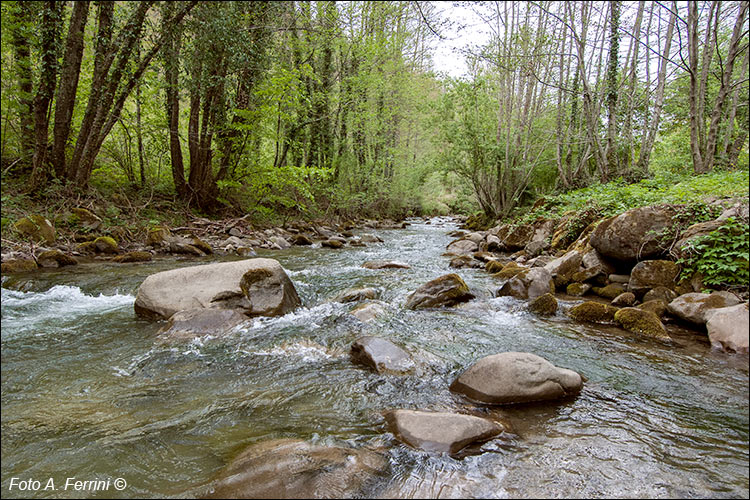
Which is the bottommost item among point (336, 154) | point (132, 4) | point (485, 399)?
point (485, 399)

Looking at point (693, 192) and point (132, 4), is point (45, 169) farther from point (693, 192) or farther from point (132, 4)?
point (693, 192)

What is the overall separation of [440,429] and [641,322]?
12.5 ft

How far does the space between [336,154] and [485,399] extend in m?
18.4

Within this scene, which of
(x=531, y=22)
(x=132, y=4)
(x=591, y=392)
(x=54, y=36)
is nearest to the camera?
(x=132, y=4)

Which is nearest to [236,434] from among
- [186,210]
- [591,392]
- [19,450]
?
[19,450]

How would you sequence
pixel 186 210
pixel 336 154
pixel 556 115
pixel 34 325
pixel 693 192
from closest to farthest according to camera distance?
pixel 34 325
pixel 693 192
pixel 186 210
pixel 556 115
pixel 336 154

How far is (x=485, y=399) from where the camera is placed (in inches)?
133

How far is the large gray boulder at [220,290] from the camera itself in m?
5.47

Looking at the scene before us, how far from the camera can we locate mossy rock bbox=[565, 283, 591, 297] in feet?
22.4

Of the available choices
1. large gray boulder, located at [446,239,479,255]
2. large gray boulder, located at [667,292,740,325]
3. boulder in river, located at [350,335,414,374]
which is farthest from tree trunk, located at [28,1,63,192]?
large gray boulder, located at [446,239,479,255]

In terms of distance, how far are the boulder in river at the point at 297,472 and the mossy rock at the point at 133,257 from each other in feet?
25.1

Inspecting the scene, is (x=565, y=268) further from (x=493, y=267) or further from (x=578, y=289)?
(x=493, y=267)

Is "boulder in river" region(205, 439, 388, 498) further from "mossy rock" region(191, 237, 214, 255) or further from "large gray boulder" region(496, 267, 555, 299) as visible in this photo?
"mossy rock" region(191, 237, 214, 255)

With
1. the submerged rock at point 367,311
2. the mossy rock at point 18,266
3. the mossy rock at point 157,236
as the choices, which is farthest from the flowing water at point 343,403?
the mossy rock at point 157,236
